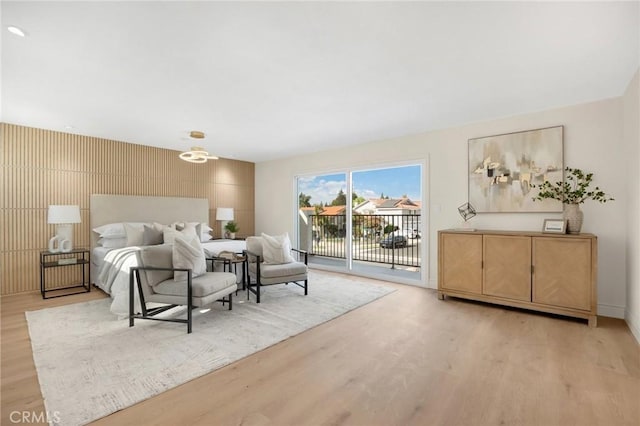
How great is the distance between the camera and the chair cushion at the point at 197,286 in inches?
119

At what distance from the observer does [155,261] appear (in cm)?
321

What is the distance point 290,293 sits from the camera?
4355 millimetres

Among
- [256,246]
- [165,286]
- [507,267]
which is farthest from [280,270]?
[507,267]

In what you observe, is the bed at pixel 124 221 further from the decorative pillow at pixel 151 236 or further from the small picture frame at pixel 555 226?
the small picture frame at pixel 555 226

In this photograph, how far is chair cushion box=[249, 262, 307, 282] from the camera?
3.97 metres

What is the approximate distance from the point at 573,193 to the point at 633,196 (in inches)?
19.8

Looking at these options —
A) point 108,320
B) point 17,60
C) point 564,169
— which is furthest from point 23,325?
point 564,169

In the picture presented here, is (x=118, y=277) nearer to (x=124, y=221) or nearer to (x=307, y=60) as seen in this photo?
Answer: (x=124, y=221)

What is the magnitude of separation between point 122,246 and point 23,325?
1843 mm

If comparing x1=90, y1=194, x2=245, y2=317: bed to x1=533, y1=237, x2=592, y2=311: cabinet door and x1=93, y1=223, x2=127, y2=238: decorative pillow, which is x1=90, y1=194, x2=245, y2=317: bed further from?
x1=533, y1=237, x2=592, y2=311: cabinet door

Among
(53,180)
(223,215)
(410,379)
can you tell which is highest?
(53,180)

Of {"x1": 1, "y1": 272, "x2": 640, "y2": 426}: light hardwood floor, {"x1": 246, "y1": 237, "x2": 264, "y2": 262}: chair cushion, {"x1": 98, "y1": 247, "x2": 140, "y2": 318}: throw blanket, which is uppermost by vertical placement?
{"x1": 246, "y1": 237, "x2": 264, "y2": 262}: chair cushion

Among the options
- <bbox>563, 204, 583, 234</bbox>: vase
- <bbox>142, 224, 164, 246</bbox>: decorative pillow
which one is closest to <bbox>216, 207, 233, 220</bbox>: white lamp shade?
<bbox>142, 224, 164, 246</bbox>: decorative pillow

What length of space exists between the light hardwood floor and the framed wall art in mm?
1522
